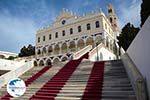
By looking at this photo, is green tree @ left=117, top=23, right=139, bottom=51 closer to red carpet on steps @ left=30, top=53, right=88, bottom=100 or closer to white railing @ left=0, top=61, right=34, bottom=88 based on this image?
white railing @ left=0, top=61, right=34, bottom=88

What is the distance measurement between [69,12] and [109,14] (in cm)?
2147

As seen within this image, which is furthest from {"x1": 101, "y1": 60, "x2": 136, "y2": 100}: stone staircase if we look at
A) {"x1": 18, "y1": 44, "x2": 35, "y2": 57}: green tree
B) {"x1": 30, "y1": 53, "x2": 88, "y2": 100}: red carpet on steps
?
{"x1": 18, "y1": 44, "x2": 35, "y2": 57}: green tree

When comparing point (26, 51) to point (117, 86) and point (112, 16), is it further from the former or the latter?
point (117, 86)

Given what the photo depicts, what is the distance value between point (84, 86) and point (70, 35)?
2853 cm

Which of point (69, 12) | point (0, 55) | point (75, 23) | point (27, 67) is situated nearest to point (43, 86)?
point (27, 67)

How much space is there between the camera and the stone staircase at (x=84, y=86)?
822 cm

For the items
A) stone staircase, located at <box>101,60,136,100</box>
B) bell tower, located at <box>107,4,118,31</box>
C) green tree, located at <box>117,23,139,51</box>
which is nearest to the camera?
stone staircase, located at <box>101,60,136,100</box>

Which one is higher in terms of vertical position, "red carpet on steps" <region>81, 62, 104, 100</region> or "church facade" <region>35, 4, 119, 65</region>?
"church facade" <region>35, 4, 119, 65</region>

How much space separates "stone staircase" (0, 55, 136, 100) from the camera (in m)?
8.22

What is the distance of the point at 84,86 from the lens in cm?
960

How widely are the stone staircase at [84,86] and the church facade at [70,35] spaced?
64.2ft

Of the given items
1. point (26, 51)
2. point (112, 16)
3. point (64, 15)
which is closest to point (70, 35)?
point (64, 15)

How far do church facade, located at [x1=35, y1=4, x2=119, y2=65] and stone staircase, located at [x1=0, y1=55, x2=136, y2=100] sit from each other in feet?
64.2

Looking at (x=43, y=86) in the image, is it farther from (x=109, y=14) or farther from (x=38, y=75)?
(x=109, y=14)
